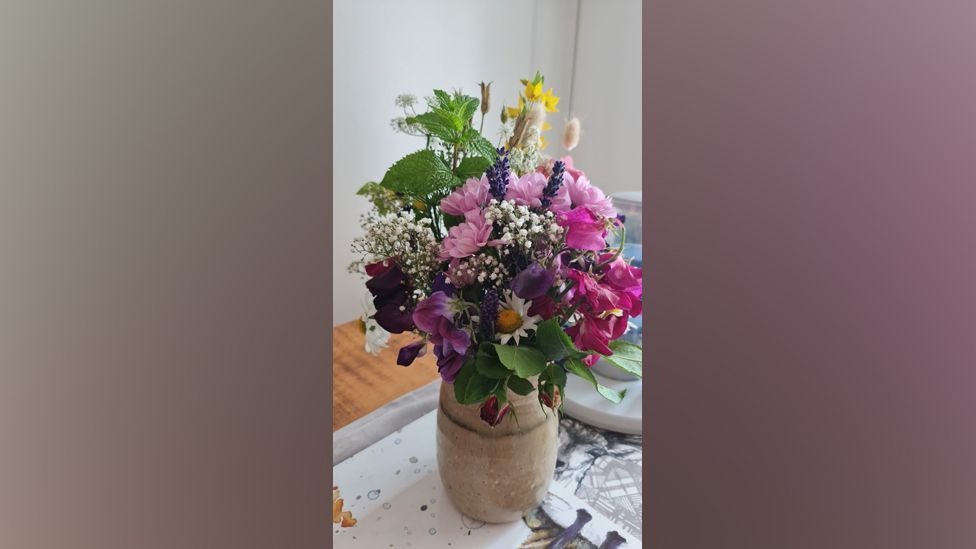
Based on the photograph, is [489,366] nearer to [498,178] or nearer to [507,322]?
[507,322]

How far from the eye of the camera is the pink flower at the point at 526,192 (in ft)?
1.71

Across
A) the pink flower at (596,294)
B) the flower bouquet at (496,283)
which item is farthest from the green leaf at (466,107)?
the pink flower at (596,294)

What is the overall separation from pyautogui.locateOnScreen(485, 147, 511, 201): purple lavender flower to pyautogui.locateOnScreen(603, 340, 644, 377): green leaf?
7.6 inches

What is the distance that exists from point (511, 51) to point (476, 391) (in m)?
1.64

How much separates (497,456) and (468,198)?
0.27 meters

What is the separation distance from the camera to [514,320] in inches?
20.2

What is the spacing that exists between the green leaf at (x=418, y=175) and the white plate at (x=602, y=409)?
0.36 meters
